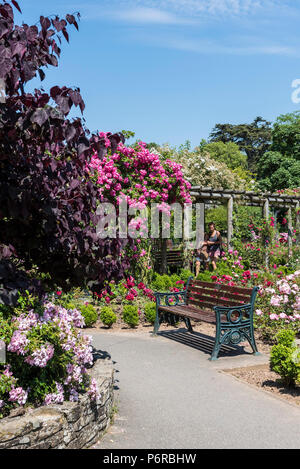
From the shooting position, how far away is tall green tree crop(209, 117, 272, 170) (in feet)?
155

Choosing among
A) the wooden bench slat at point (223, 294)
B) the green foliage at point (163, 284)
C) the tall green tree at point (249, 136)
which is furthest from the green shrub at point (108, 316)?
the tall green tree at point (249, 136)

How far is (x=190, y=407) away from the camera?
3.98 m

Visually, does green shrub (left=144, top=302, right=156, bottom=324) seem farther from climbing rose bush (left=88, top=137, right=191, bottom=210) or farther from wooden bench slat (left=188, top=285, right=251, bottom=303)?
climbing rose bush (left=88, top=137, right=191, bottom=210)

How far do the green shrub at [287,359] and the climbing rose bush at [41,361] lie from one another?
1910mm

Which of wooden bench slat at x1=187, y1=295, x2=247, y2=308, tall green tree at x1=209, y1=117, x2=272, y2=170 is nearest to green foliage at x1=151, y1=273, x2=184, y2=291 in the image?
wooden bench slat at x1=187, y1=295, x2=247, y2=308

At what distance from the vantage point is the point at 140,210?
1023 centimetres

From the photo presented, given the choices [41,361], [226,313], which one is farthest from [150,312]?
[41,361]

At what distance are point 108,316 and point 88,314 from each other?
1.03ft

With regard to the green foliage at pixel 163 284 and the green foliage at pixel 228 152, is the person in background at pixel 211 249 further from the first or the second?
the green foliage at pixel 228 152

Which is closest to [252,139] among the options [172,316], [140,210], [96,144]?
[140,210]

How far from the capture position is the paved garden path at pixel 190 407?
332 cm

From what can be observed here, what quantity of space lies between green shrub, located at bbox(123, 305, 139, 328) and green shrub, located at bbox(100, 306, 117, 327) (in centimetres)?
18

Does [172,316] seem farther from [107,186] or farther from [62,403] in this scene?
[62,403]
